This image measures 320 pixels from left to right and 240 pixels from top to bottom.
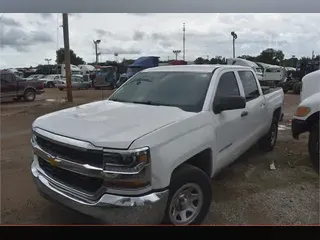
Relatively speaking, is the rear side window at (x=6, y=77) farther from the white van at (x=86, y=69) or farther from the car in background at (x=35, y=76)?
the white van at (x=86, y=69)

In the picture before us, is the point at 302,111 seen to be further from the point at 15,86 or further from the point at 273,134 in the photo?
the point at 15,86

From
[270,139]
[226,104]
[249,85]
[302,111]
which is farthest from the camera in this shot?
[270,139]

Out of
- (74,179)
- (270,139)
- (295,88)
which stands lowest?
(270,139)

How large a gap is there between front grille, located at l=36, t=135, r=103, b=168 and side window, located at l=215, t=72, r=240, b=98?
51.1 inches

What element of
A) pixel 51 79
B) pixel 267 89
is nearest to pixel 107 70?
pixel 51 79

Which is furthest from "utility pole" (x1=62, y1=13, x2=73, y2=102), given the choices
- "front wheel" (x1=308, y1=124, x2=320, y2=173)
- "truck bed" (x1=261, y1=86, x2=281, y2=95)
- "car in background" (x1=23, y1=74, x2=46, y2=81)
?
"front wheel" (x1=308, y1=124, x2=320, y2=173)

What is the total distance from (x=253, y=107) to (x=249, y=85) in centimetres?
31

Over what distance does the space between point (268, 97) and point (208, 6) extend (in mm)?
1878

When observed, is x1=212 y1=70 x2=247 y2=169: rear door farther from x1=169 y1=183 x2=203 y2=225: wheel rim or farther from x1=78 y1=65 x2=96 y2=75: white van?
x1=78 y1=65 x2=96 y2=75: white van

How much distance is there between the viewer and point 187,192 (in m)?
2.13

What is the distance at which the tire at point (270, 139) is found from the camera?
3.91m

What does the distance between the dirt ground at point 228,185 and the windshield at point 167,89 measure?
1.07 ft

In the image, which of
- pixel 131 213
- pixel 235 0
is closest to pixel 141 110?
pixel 131 213
